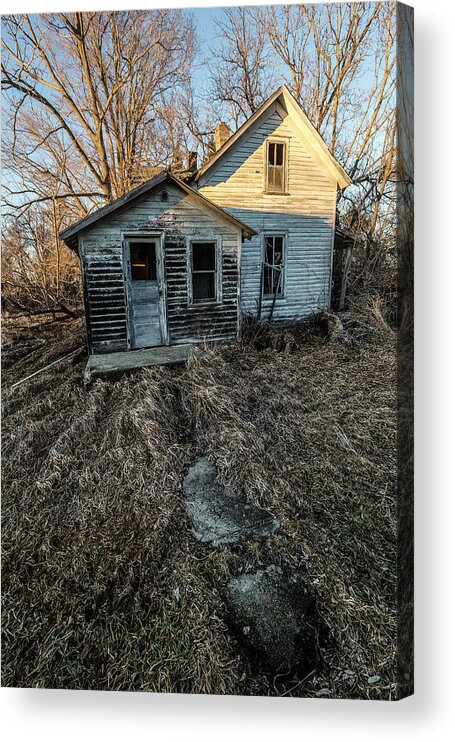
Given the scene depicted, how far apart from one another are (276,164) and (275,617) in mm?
2156

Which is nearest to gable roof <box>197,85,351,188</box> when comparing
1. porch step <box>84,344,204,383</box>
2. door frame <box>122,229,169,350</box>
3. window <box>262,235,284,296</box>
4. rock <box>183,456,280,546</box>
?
Result: window <box>262,235,284,296</box>

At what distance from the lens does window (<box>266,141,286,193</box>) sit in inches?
81.7

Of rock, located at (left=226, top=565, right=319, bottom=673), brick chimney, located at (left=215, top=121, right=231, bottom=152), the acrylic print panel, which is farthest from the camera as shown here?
brick chimney, located at (left=215, top=121, right=231, bottom=152)

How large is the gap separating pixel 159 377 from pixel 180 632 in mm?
1226

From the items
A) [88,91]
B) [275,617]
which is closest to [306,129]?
[88,91]

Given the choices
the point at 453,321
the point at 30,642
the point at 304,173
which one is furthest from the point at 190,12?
the point at 30,642

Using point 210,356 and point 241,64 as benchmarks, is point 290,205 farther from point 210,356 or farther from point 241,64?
point 210,356

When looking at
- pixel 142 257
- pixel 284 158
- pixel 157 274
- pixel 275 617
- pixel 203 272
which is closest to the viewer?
pixel 275 617

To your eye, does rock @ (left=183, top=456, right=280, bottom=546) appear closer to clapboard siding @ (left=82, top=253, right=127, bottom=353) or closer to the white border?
the white border

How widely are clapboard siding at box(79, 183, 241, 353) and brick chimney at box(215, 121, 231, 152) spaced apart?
31 centimetres

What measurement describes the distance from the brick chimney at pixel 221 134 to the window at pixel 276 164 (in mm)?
228

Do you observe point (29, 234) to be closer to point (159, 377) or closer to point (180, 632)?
Result: point (159, 377)

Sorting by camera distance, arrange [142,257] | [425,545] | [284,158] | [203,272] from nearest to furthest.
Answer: [425,545] → [284,158] → [142,257] → [203,272]

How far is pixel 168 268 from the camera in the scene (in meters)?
2.28
